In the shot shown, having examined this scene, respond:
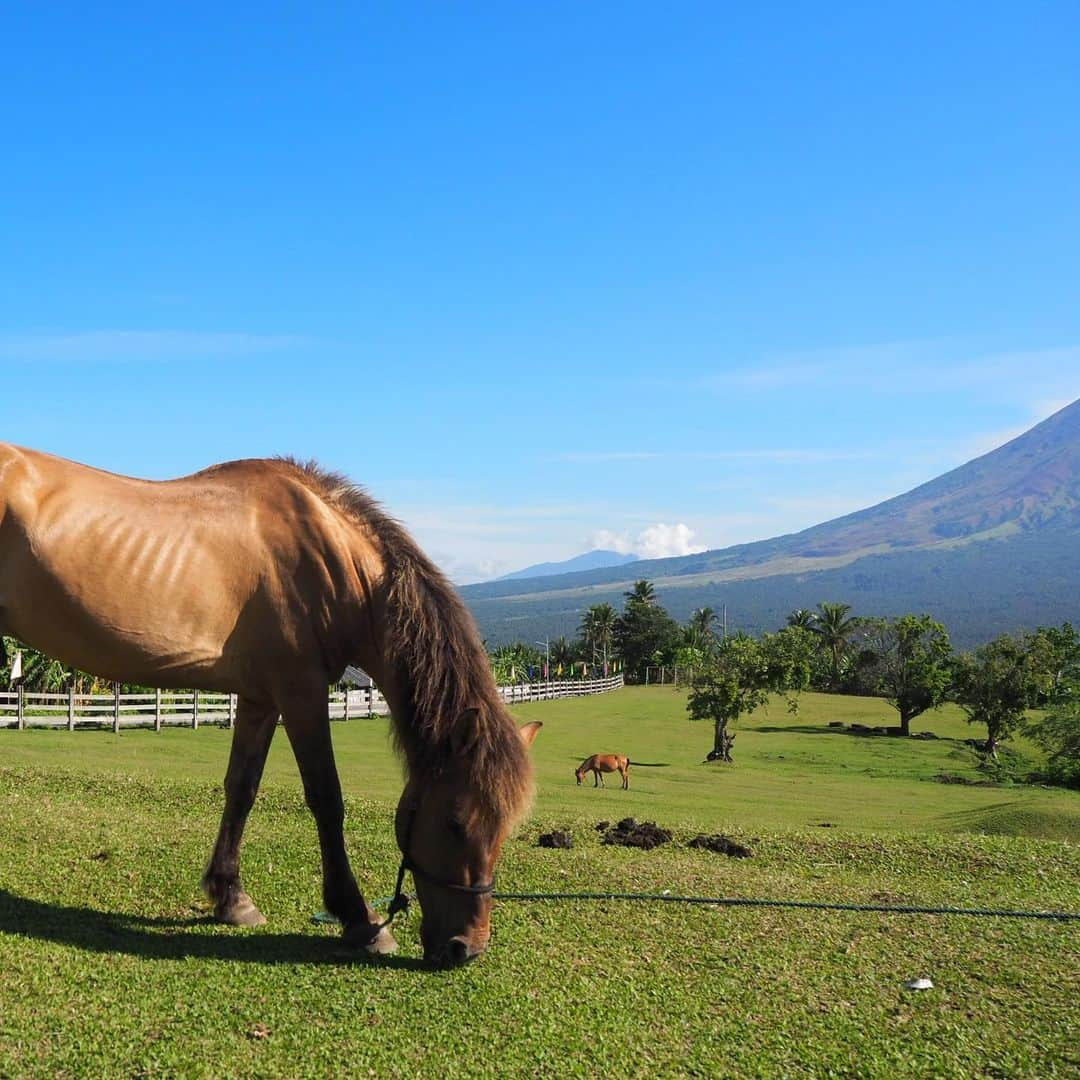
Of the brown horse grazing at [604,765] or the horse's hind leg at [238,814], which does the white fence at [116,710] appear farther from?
the horse's hind leg at [238,814]

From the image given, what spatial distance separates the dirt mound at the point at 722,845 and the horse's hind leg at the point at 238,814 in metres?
3.51

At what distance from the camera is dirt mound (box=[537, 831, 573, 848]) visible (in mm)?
6883

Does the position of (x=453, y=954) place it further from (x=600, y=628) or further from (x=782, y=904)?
(x=600, y=628)

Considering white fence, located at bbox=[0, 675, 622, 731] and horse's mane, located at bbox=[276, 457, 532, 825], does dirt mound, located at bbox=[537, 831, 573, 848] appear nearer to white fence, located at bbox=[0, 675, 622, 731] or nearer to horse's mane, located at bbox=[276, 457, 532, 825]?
horse's mane, located at bbox=[276, 457, 532, 825]

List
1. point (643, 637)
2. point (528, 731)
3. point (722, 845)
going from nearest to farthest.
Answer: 1. point (528, 731)
2. point (722, 845)
3. point (643, 637)

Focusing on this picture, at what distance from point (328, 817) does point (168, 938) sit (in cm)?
86

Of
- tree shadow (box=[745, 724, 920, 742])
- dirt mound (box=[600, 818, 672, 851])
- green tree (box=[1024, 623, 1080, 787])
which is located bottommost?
tree shadow (box=[745, 724, 920, 742])

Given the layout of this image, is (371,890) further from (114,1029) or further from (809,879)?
(809,879)

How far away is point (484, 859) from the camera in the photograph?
14.3ft

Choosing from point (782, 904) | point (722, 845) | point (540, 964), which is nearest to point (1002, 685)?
point (722, 845)

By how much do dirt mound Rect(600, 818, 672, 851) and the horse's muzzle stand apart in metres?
3.04

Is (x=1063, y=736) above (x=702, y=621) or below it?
below

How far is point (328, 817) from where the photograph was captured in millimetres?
4676

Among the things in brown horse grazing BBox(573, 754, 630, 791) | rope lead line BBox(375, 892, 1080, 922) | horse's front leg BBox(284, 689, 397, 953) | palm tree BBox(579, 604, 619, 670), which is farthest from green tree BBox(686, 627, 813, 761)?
palm tree BBox(579, 604, 619, 670)
